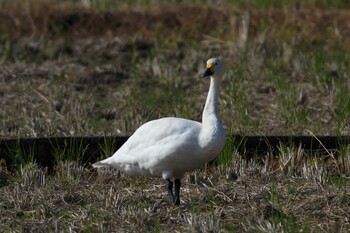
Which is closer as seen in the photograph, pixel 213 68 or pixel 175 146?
pixel 175 146

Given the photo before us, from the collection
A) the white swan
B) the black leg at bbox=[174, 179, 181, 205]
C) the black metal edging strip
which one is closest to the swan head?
the white swan

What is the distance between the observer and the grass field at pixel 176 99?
6.94m

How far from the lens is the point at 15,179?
7.95m

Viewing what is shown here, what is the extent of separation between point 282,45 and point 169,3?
2584 millimetres

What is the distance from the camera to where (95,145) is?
8.55 meters

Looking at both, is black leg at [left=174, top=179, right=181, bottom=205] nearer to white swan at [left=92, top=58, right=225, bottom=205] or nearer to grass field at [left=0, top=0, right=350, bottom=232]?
white swan at [left=92, top=58, right=225, bottom=205]

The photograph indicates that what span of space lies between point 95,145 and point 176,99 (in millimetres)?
2369

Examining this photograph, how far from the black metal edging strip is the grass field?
122mm

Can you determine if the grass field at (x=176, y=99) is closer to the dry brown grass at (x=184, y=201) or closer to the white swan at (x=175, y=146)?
the dry brown grass at (x=184, y=201)

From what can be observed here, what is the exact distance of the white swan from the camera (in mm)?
7055

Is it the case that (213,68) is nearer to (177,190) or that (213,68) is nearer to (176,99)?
(177,190)

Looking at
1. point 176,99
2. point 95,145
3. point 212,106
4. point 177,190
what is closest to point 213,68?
point 212,106

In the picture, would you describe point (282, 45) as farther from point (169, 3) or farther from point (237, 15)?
point (169, 3)

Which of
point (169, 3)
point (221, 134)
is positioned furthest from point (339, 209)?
point (169, 3)
